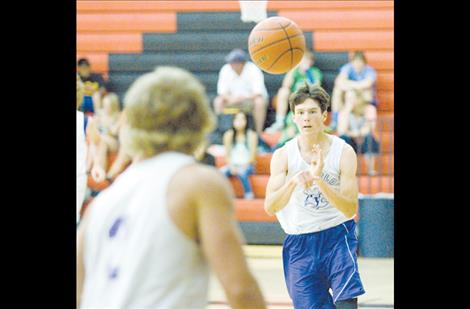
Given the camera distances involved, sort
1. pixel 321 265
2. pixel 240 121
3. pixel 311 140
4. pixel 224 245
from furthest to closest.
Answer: pixel 240 121 → pixel 311 140 → pixel 321 265 → pixel 224 245

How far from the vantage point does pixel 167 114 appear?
138 inches

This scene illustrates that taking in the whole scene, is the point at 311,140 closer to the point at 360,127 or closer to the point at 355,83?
the point at 360,127

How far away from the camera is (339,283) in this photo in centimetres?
616

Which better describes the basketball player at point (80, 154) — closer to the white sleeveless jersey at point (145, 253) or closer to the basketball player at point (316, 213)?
the basketball player at point (316, 213)

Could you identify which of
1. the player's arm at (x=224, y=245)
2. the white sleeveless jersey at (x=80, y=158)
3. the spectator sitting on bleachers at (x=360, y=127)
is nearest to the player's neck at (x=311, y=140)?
the white sleeveless jersey at (x=80, y=158)

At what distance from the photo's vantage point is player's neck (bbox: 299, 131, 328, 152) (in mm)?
6426

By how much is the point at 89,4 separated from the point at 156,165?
14.1 meters

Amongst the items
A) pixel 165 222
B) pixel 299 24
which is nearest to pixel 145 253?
pixel 165 222

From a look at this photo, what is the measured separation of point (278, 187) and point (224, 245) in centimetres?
286

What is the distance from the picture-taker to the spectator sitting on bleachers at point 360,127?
13.2 meters
